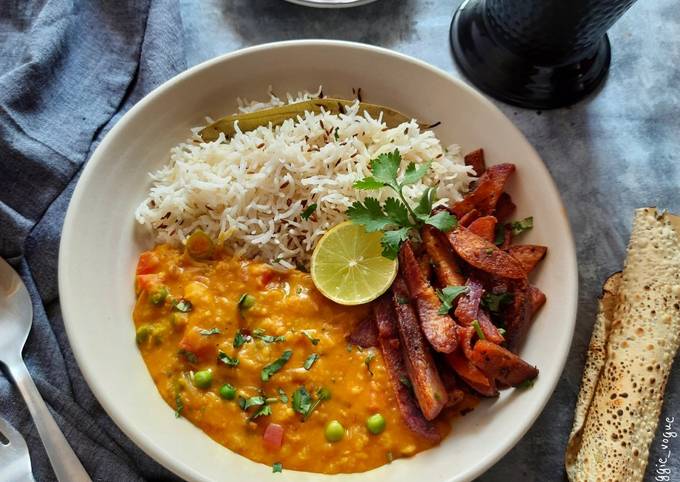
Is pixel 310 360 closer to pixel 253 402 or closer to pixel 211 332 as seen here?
pixel 253 402

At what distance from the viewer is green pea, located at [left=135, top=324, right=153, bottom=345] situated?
2896mm

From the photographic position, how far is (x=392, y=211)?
114 inches

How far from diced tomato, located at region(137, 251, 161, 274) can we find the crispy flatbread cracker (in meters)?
1.90

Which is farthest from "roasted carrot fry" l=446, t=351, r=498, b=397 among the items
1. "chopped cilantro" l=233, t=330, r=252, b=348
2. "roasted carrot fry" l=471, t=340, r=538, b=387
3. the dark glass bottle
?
the dark glass bottle

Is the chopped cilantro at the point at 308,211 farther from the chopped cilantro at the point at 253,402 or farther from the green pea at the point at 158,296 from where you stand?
the chopped cilantro at the point at 253,402

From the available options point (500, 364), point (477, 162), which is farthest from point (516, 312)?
point (477, 162)

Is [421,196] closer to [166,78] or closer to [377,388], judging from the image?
[377,388]

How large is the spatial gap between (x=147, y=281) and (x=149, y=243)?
0.82ft

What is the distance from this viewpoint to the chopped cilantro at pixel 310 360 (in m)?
2.81

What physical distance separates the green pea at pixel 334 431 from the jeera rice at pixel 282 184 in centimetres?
71

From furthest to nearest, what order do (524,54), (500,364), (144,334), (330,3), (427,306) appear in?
1. (330,3)
2. (524,54)
3. (144,334)
4. (427,306)
5. (500,364)

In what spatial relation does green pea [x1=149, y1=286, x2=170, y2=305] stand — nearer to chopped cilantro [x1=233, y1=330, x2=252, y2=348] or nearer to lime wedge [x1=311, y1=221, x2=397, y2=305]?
chopped cilantro [x1=233, y1=330, x2=252, y2=348]

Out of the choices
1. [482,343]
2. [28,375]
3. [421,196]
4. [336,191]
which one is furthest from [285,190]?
[28,375]

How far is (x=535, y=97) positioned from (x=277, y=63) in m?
1.30
